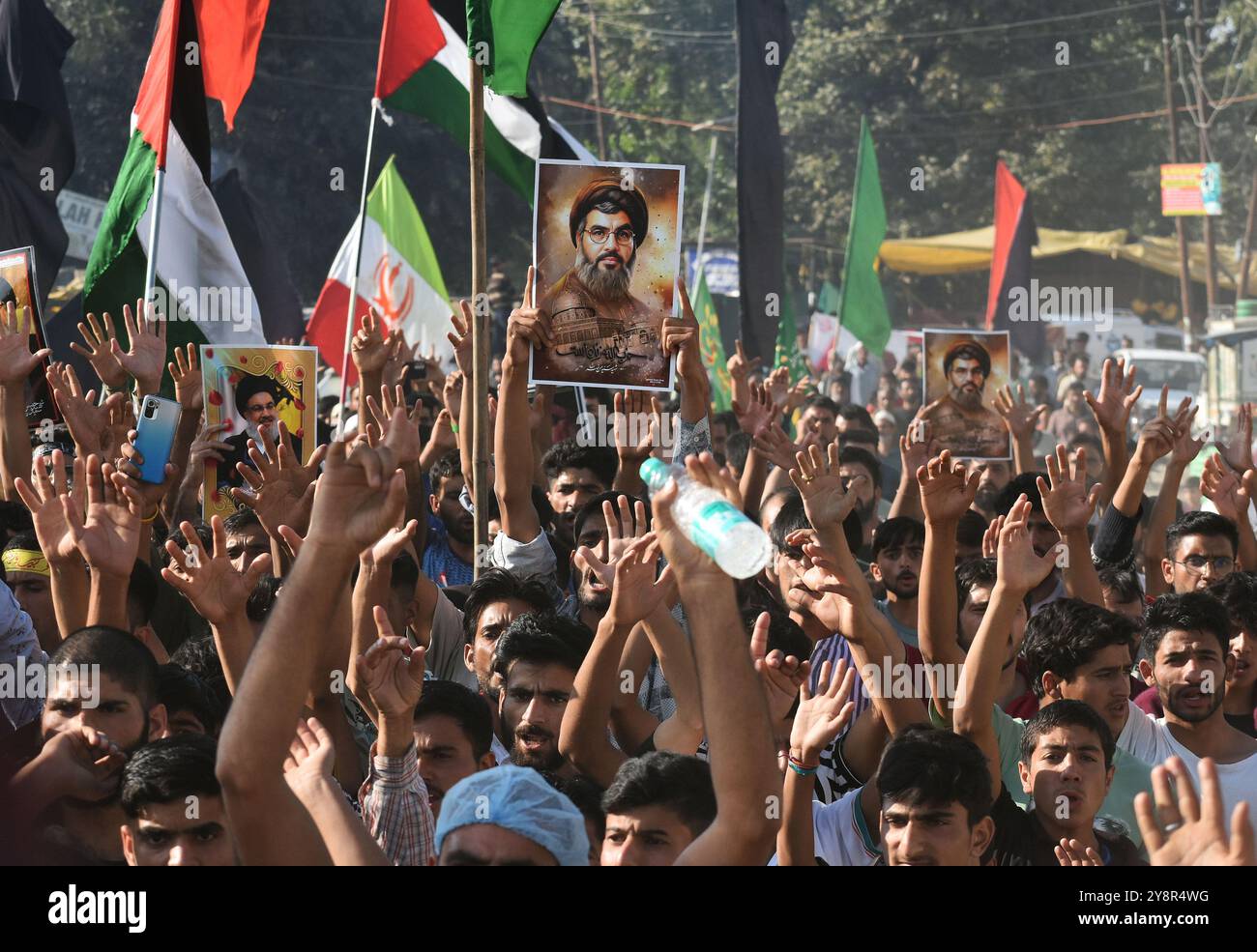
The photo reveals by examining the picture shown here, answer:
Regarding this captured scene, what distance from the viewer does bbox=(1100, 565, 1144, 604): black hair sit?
5.65 meters

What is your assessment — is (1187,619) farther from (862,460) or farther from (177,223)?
(177,223)

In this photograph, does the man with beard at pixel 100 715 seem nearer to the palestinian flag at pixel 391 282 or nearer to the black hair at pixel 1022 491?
the black hair at pixel 1022 491

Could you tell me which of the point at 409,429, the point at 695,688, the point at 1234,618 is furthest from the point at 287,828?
the point at 1234,618

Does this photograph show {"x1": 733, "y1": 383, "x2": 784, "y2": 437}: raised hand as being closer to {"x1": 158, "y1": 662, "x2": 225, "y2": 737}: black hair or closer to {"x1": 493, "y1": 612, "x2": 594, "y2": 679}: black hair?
{"x1": 493, "y1": 612, "x2": 594, "y2": 679}: black hair

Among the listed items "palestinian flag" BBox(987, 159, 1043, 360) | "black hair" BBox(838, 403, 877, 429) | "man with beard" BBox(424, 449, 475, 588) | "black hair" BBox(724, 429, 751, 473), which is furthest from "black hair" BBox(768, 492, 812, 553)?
"palestinian flag" BBox(987, 159, 1043, 360)

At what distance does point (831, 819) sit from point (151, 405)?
2662 mm

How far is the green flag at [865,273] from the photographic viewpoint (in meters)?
12.9

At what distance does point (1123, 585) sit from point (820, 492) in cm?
157

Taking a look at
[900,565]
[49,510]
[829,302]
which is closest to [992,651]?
[900,565]

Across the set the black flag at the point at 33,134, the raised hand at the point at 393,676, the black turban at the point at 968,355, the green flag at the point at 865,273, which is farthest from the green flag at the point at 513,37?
the green flag at the point at 865,273

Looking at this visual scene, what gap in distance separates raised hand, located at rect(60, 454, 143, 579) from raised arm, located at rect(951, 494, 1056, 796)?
6.88ft

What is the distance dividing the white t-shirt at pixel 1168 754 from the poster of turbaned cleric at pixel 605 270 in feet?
5.78

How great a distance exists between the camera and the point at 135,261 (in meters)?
7.03
